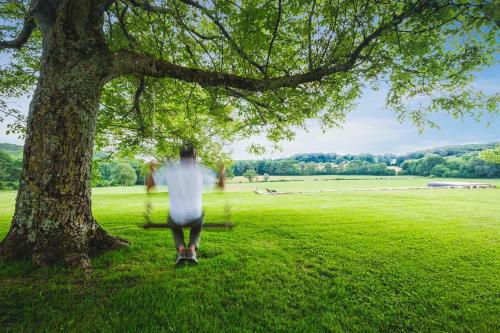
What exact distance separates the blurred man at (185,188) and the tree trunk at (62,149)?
5.39ft

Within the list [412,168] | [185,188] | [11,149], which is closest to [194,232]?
[185,188]

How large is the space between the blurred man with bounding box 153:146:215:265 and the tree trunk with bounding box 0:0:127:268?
1.64 meters

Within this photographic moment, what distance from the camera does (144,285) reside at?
4027 millimetres

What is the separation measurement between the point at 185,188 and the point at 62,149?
248cm

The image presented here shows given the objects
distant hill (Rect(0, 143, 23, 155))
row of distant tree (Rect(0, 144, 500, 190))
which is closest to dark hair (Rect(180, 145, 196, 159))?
row of distant tree (Rect(0, 144, 500, 190))

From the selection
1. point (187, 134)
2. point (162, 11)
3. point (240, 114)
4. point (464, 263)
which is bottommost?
point (464, 263)

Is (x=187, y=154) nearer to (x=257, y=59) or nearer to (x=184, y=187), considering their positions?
(x=184, y=187)

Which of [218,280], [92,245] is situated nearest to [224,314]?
[218,280]

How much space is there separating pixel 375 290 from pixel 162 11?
893 centimetres

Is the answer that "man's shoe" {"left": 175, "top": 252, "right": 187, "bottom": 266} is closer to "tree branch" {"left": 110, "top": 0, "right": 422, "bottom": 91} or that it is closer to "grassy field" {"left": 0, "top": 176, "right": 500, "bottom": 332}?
"grassy field" {"left": 0, "top": 176, "right": 500, "bottom": 332}

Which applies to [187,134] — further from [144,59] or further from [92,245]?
[92,245]

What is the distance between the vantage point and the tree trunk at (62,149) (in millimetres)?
4281

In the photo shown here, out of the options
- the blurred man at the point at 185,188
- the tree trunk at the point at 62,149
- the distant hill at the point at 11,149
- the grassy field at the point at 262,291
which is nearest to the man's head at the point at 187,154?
the blurred man at the point at 185,188

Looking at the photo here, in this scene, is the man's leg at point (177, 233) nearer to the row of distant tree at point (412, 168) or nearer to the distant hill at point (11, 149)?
the row of distant tree at point (412, 168)
